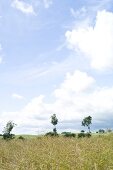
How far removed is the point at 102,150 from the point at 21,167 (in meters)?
2.49

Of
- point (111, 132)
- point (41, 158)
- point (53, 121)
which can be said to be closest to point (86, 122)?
point (53, 121)

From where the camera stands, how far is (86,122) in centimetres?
10562

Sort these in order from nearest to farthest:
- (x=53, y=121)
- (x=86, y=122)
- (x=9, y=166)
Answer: (x=9, y=166), (x=53, y=121), (x=86, y=122)

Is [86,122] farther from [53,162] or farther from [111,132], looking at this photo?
[53,162]

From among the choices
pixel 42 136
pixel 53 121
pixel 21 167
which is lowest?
pixel 21 167

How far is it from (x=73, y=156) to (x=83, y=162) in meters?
0.86

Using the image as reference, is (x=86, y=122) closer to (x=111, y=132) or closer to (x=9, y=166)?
(x=111, y=132)

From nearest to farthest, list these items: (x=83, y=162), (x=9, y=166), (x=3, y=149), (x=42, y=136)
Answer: (x=83, y=162)
(x=9, y=166)
(x=3, y=149)
(x=42, y=136)

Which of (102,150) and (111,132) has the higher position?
(111,132)

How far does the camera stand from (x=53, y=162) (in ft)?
29.6

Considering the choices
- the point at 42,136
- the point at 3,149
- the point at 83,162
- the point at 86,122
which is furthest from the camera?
the point at 86,122

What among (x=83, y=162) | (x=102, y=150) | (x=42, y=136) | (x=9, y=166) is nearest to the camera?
(x=83, y=162)

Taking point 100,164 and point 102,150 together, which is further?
point 102,150

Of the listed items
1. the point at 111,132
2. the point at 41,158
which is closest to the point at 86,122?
the point at 111,132
